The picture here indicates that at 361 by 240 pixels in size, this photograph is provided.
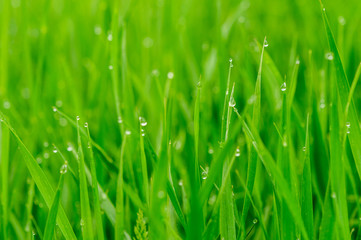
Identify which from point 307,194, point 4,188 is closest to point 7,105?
point 4,188

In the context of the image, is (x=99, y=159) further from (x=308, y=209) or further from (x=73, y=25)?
(x=73, y=25)

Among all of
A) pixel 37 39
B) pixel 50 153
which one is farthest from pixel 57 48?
pixel 50 153

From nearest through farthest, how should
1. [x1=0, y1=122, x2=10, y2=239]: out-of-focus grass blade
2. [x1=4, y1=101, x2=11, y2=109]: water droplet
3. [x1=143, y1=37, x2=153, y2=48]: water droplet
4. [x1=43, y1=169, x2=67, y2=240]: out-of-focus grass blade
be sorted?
[x1=43, y1=169, x2=67, y2=240]: out-of-focus grass blade → [x1=0, y1=122, x2=10, y2=239]: out-of-focus grass blade → [x1=4, y1=101, x2=11, y2=109]: water droplet → [x1=143, y1=37, x2=153, y2=48]: water droplet

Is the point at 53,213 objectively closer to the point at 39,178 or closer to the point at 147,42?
the point at 39,178

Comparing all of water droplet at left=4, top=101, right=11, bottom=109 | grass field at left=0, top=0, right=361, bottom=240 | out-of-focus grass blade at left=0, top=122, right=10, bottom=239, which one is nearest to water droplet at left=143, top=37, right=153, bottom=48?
grass field at left=0, top=0, right=361, bottom=240

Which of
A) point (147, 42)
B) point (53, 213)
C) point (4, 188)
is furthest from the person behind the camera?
point (147, 42)

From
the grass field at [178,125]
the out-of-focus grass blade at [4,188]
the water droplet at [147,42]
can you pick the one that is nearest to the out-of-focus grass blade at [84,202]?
the grass field at [178,125]

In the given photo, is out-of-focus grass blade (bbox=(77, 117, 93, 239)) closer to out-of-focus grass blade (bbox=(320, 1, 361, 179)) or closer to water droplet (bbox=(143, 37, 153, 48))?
out-of-focus grass blade (bbox=(320, 1, 361, 179))

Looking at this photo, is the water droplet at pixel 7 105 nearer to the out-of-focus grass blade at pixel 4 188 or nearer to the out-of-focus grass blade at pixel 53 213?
the out-of-focus grass blade at pixel 4 188
